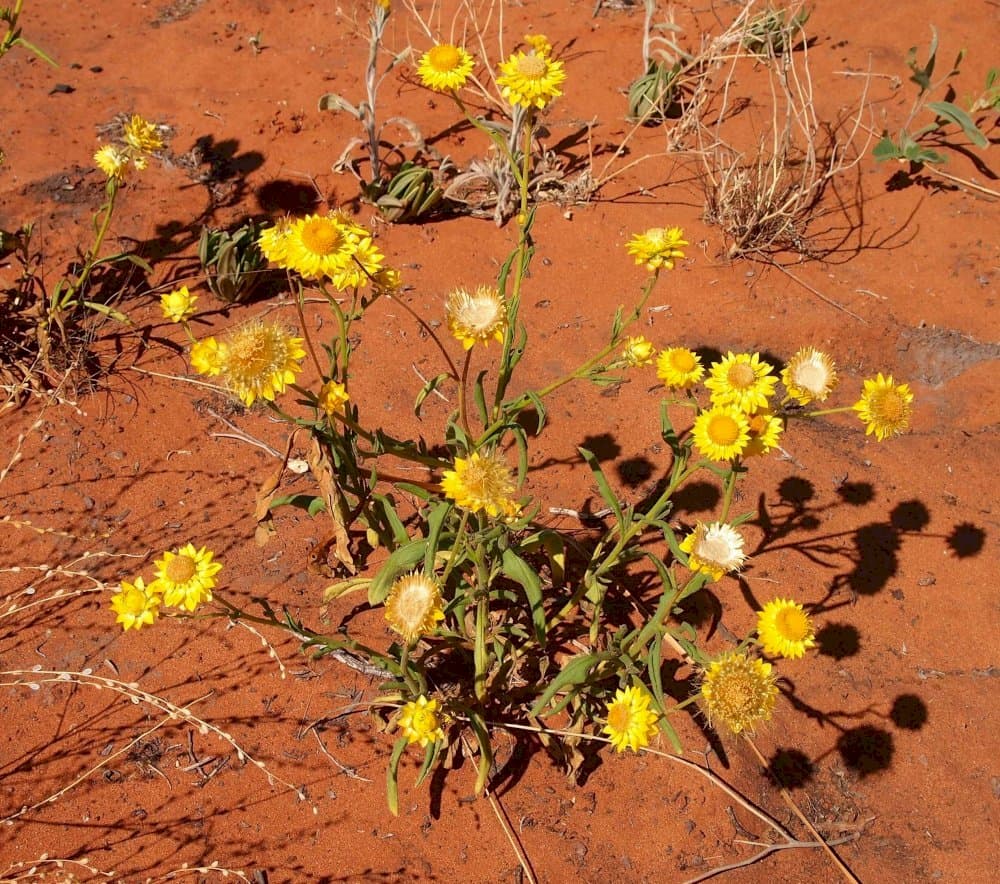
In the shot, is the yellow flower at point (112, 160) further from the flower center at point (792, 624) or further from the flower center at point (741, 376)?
the flower center at point (792, 624)

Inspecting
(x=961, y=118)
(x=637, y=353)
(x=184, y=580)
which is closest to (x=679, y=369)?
(x=637, y=353)

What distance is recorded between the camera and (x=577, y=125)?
4578 mm

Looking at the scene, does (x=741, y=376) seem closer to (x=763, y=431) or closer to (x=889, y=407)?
(x=763, y=431)

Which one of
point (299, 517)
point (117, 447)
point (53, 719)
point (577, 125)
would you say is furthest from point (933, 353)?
point (53, 719)

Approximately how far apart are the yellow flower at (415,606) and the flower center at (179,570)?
49cm

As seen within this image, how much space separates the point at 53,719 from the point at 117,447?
1.08 m

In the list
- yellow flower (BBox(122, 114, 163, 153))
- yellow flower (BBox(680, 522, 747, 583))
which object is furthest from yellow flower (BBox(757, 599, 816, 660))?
yellow flower (BBox(122, 114, 163, 153))

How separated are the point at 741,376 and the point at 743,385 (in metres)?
0.02

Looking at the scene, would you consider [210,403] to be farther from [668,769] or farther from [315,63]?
[315,63]

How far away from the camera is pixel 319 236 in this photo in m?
1.91

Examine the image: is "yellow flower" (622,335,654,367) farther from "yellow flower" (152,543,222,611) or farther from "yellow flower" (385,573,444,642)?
→ "yellow flower" (152,543,222,611)

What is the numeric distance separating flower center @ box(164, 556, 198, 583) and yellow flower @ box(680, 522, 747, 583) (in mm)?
1219

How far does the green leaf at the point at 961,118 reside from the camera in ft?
13.7

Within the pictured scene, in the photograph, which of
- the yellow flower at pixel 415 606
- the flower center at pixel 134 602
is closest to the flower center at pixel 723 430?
the yellow flower at pixel 415 606
